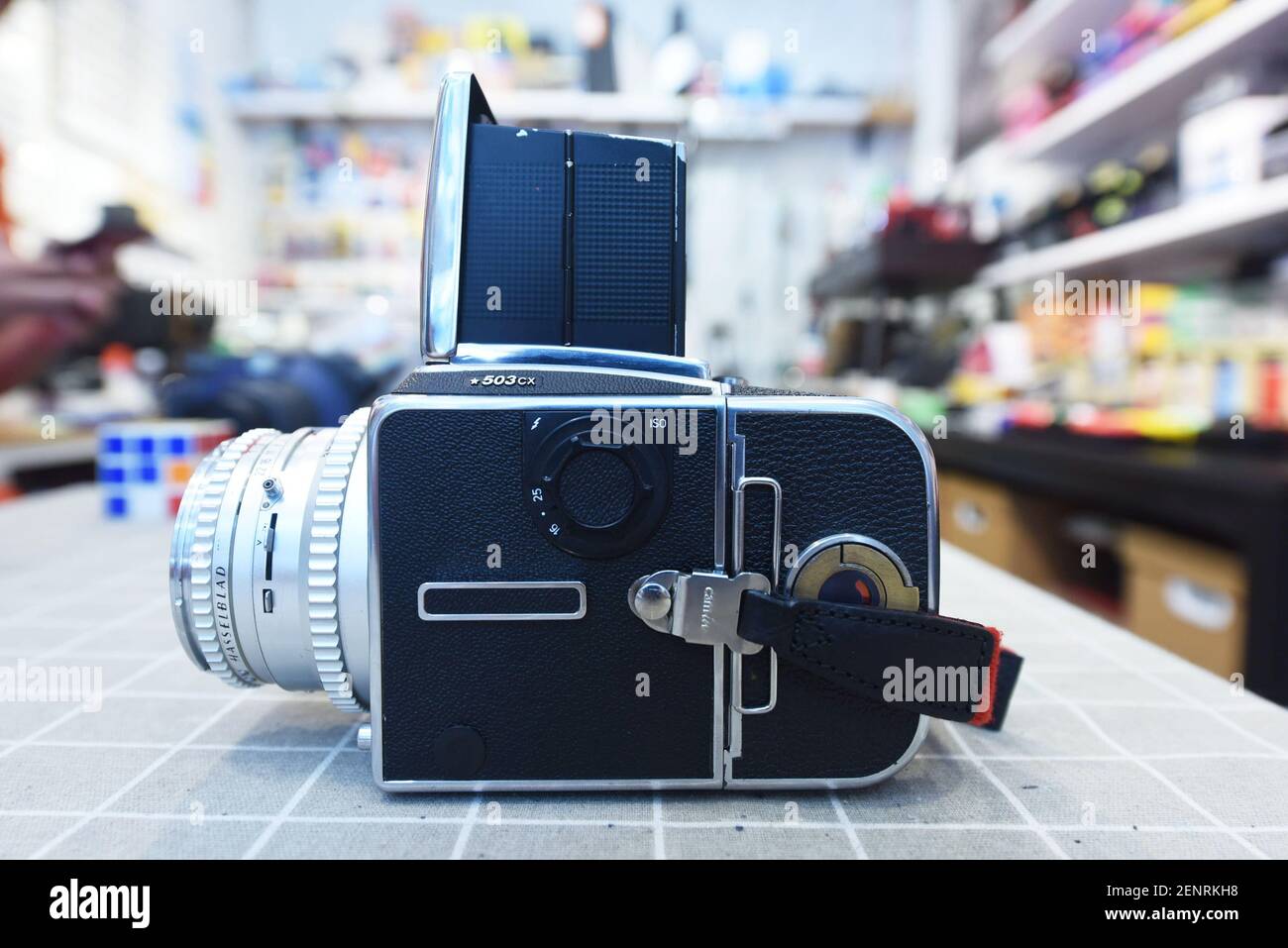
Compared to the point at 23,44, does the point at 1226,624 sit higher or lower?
lower

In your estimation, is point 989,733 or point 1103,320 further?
point 1103,320

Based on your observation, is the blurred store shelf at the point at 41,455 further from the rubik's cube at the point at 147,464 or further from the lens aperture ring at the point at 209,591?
the lens aperture ring at the point at 209,591

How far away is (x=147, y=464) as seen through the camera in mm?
1046

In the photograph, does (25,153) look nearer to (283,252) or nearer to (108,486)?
(283,252)

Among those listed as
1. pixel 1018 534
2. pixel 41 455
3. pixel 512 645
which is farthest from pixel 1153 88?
pixel 41 455

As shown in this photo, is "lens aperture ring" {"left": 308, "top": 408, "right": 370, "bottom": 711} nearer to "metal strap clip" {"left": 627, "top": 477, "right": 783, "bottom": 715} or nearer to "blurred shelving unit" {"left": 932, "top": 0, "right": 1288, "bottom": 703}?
"metal strap clip" {"left": 627, "top": 477, "right": 783, "bottom": 715}

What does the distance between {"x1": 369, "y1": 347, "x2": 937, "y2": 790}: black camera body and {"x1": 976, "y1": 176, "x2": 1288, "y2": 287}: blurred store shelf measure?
987 millimetres

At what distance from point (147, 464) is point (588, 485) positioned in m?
0.87

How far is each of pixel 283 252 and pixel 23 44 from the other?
3.38ft

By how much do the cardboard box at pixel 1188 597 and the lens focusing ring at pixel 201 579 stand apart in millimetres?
893

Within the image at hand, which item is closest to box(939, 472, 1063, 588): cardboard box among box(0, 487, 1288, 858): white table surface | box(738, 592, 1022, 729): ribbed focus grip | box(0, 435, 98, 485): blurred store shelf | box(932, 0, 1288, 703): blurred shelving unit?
box(932, 0, 1288, 703): blurred shelving unit

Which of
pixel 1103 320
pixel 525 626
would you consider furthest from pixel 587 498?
pixel 1103 320

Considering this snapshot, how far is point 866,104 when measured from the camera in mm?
2725

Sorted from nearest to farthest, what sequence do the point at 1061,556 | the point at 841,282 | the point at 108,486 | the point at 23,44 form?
1. the point at 108,486
2. the point at 1061,556
3. the point at 23,44
4. the point at 841,282
